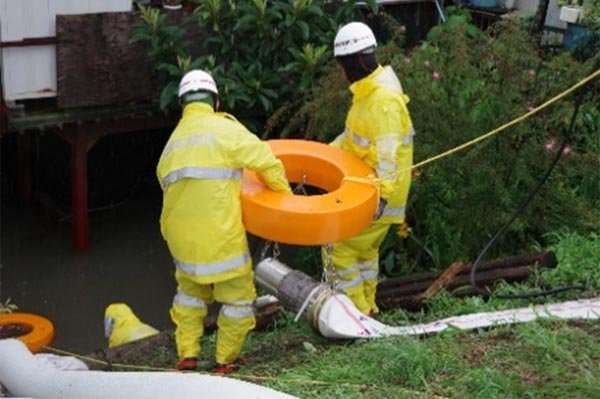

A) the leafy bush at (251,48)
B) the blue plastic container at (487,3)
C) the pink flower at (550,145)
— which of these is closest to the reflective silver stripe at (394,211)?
the pink flower at (550,145)

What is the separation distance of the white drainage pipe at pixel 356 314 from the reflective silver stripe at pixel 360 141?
3.10 feet

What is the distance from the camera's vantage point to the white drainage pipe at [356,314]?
5051 mm

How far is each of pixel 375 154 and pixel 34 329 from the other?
10.2ft

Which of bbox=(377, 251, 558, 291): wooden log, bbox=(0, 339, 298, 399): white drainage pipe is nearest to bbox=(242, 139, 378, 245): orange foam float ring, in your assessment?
bbox=(377, 251, 558, 291): wooden log

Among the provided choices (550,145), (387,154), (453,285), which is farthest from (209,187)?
(550,145)

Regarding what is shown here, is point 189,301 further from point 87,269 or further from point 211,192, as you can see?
point 87,269

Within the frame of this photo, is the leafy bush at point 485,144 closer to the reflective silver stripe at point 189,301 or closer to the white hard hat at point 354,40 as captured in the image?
the white hard hat at point 354,40

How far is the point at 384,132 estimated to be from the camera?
225 inches

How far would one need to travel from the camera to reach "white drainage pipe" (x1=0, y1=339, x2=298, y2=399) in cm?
362

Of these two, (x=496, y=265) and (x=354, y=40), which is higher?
(x=354, y=40)

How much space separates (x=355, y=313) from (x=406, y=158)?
114 cm

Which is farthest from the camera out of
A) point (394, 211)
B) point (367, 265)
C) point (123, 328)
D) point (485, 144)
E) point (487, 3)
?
point (487, 3)

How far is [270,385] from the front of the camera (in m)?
4.56

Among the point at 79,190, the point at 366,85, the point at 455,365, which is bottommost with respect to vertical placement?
the point at 79,190
